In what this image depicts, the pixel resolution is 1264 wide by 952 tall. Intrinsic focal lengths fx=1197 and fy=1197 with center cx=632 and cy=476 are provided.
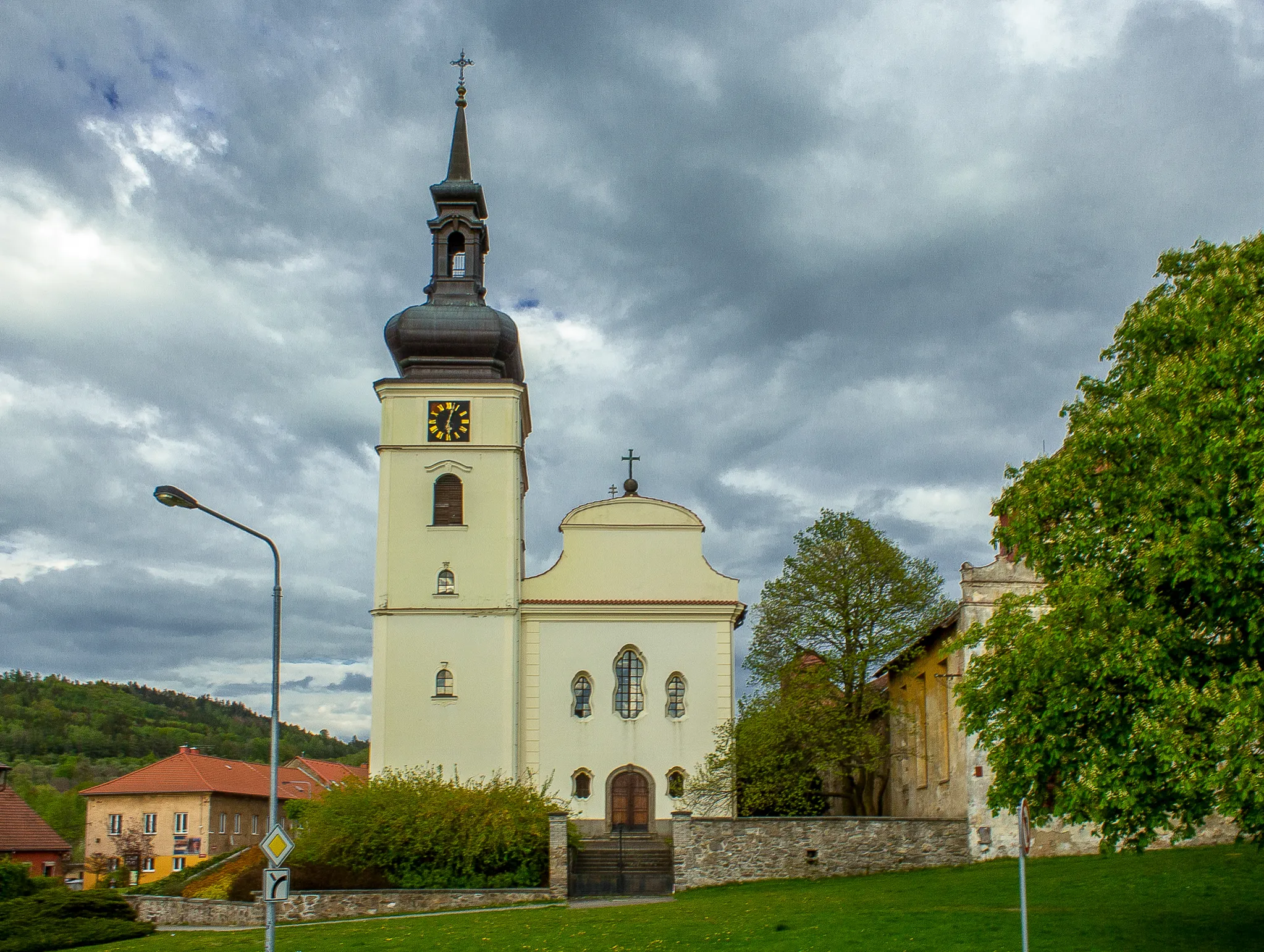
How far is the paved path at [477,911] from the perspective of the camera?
27719 millimetres

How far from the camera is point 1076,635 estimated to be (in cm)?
1623

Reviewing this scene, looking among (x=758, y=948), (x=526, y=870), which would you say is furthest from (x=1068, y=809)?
(x=526, y=870)

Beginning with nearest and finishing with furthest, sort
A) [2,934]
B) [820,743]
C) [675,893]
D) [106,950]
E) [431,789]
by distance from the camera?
[106,950], [2,934], [675,893], [431,789], [820,743]

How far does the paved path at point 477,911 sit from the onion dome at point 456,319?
17452 millimetres

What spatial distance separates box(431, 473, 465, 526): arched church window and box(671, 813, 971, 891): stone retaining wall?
42.5 ft

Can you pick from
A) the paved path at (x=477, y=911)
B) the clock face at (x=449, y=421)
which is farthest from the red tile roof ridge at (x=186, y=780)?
the paved path at (x=477, y=911)

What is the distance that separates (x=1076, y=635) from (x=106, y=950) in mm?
20143

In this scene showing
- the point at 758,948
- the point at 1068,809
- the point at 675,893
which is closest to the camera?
the point at 1068,809

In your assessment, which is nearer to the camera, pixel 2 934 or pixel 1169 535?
pixel 1169 535

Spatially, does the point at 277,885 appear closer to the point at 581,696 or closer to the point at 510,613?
the point at 510,613

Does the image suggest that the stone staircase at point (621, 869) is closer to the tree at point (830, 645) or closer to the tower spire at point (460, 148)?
the tree at point (830, 645)

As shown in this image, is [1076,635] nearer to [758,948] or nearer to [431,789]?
[758,948]

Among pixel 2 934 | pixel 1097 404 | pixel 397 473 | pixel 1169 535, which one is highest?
pixel 397 473

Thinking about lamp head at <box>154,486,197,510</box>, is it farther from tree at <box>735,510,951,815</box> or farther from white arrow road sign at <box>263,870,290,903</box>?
tree at <box>735,510,951,815</box>
